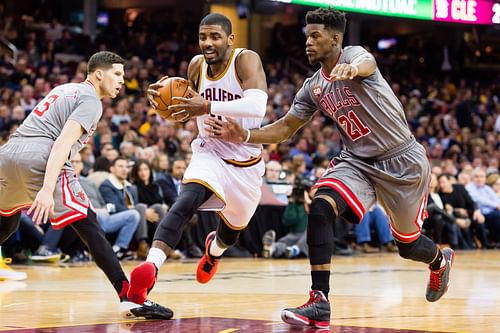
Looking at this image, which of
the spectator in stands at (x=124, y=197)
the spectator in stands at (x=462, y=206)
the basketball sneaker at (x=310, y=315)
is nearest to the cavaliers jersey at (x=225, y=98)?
the basketball sneaker at (x=310, y=315)

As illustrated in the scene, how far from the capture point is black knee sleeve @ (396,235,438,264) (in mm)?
6173

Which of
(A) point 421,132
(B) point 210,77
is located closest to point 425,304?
(B) point 210,77

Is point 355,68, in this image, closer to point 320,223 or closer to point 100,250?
point 320,223

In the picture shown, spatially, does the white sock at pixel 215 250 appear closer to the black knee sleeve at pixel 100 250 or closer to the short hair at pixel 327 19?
the black knee sleeve at pixel 100 250

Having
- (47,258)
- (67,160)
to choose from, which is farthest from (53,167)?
(47,258)

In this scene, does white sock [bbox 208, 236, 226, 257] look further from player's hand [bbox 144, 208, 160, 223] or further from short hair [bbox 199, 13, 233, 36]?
player's hand [bbox 144, 208, 160, 223]

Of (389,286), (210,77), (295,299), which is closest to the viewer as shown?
(210,77)

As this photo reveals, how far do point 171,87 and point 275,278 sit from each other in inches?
146

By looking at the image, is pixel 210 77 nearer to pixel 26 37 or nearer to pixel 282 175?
pixel 282 175

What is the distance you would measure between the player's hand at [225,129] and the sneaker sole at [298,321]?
1.16m

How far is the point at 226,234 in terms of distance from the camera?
7031mm

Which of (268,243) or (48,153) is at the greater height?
(48,153)

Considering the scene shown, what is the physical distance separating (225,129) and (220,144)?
721mm

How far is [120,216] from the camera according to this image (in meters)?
11.3
